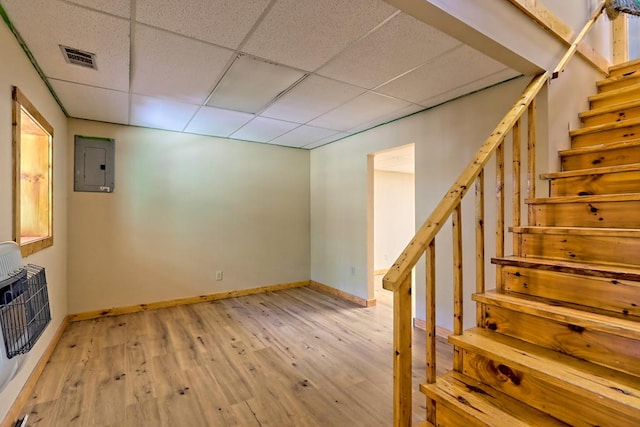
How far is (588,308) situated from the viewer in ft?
4.73

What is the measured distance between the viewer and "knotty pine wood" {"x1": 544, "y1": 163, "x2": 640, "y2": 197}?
5.93ft

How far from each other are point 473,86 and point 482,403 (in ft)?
7.72

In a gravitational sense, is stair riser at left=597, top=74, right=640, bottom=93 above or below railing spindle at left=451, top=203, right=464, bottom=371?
above

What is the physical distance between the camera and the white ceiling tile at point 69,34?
5.26ft

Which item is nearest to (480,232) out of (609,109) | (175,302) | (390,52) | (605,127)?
(390,52)

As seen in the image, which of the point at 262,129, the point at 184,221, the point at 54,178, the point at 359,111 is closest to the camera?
the point at 54,178

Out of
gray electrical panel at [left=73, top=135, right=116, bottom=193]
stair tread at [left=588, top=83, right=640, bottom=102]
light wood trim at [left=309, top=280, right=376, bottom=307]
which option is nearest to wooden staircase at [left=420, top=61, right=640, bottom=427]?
stair tread at [left=588, top=83, right=640, bottom=102]

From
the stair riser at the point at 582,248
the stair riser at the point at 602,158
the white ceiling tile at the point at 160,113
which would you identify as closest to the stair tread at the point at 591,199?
the stair riser at the point at 582,248

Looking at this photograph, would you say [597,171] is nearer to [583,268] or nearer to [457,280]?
[583,268]

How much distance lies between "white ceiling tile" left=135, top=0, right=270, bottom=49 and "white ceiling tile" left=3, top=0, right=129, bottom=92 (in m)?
0.21

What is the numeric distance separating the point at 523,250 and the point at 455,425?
1155 millimetres

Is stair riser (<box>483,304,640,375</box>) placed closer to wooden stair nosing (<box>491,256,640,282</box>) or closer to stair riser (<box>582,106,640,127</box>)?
wooden stair nosing (<box>491,256,640,282</box>)

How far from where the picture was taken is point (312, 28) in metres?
1.78

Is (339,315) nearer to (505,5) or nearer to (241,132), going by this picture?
(241,132)
